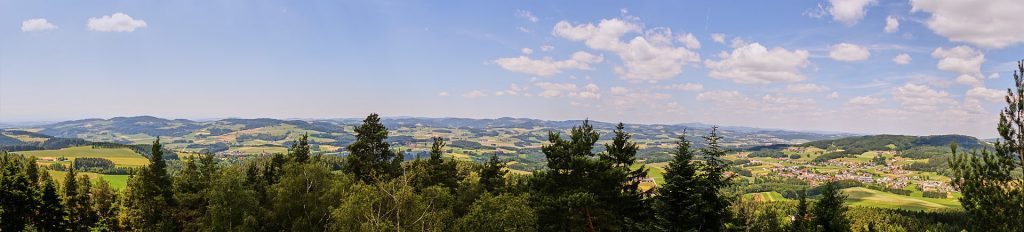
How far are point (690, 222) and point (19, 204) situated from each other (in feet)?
209

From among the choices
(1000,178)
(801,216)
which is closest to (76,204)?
(801,216)

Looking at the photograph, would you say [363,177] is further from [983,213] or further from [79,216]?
[79,216]

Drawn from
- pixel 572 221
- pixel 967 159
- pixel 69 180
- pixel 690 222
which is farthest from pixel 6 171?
pixel 967 159

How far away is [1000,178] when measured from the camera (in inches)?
643

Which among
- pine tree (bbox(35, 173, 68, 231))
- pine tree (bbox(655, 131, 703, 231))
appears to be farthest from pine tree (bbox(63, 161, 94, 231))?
pine tree (bbox(655, 131, 703, 231))

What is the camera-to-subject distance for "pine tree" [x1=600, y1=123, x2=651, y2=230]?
1313 inches

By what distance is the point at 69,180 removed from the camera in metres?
72.6

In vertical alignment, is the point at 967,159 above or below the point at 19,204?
above

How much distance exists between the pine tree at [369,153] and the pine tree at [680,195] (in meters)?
25.9

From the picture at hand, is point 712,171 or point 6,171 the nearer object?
point 712,171

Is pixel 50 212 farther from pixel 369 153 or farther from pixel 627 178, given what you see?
pixel 627 178

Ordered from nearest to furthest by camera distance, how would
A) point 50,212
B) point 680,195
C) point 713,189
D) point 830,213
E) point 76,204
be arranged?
point 713,189 → point 680,195 → point 830,213 → point 50,212 → point 76,204

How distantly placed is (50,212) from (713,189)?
6758 cm

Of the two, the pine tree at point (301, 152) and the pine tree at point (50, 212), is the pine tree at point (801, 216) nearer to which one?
the pine tree at point (301, 152)
